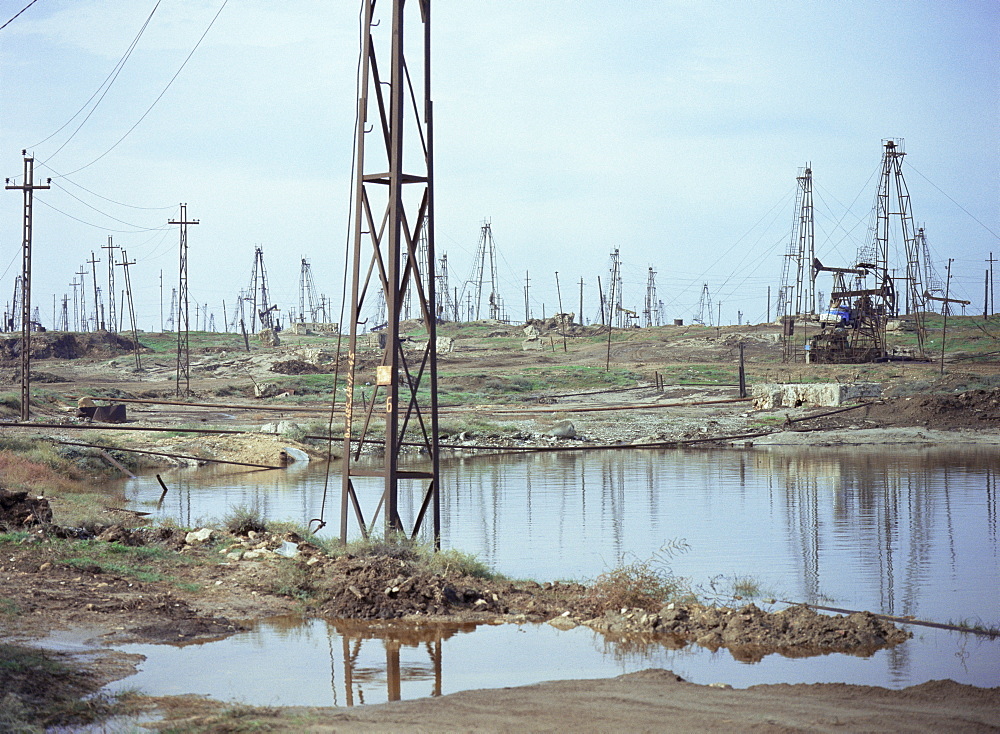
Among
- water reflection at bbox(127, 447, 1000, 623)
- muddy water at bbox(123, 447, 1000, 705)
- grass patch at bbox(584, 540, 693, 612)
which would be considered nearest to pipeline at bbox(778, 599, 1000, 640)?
muddy water at bbox(123, 447, 1000, 705)

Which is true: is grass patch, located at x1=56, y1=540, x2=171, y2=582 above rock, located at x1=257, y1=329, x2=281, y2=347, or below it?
below

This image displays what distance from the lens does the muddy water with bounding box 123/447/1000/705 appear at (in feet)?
30.8

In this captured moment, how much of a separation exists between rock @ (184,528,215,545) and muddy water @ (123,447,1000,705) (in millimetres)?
3995

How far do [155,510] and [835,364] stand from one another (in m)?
47.6

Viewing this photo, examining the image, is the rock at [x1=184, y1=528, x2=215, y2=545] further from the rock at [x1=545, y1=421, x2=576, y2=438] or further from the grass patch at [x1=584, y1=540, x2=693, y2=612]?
the rock at [x1=545, y1=421, x2=576, y2=438]

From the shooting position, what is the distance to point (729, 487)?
25.2 meters

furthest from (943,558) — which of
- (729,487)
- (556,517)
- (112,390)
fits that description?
(112,390)

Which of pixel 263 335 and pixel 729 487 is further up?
pixel 263 335

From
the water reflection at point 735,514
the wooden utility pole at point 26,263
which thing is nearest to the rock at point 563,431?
the water reflection at point 735,514

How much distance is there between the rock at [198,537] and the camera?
595 inches

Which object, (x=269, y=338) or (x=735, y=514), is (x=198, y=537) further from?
(x=269, y=338)

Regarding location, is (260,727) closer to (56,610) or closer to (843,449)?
(56,610)

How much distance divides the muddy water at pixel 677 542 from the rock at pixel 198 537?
13.1 feet

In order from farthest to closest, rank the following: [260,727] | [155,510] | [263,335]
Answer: [263,335], [155,510], [260,727]
